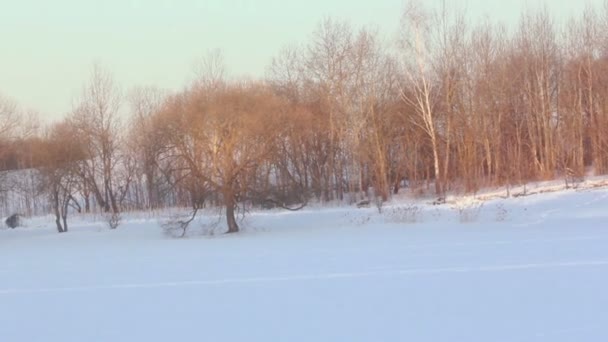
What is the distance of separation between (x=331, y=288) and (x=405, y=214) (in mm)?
17034

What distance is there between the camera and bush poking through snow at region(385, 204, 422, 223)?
27.7m

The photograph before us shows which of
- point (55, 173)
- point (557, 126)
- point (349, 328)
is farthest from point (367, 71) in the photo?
point (349, 328)

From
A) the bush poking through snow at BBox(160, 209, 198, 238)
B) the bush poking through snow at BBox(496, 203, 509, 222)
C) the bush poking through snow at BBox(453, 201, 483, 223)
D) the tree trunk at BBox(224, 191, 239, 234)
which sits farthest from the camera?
the bush poking through snow at BBox(160, 209, 198, 238)

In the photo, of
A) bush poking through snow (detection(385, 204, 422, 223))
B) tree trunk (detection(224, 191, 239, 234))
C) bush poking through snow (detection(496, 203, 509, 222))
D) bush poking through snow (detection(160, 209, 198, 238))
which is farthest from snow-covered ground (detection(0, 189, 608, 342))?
bush poking through snow (detection(160, 209, 198, 238))

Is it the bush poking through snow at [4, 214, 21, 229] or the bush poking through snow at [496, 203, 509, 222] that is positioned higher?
the bush poking through snow at [4, 214, 21, 229]

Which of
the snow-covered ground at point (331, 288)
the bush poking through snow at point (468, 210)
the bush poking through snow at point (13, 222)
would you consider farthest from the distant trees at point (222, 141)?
the bush poking through snow at point (13, 222)

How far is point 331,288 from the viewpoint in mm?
11500

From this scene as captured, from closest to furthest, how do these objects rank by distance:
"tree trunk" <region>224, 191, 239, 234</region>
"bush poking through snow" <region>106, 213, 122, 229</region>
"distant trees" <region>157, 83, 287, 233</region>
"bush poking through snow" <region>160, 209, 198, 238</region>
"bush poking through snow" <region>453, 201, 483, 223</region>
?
"bush poking through snow" <region>453, 201, 483, 223</region> < "distant trees" <region>157, 83, 287, 233</region> < "tree trunk" <region>224, 191, 239, 234</region> < "bush poking through snow" <region>160, 209, 198, 238</region> < "bush poking through snow" <region>106, 213, 122, 229</region>

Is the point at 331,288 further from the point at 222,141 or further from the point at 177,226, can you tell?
the point at 177,226

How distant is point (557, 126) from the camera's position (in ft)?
131

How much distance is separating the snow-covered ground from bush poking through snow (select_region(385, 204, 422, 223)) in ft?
11.4

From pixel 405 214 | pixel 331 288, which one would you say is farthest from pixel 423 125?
pixel 331 288

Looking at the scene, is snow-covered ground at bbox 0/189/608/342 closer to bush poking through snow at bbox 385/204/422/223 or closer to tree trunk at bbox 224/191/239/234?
bush poking through snow at bbox 385/204/422/223

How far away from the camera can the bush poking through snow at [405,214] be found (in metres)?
27.7
